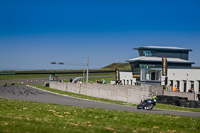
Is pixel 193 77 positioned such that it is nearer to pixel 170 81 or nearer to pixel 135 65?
pixel 170 81

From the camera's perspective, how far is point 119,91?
4275 centimetres

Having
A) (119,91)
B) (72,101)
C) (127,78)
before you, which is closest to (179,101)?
(72,101)

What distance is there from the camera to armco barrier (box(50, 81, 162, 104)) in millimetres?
36094

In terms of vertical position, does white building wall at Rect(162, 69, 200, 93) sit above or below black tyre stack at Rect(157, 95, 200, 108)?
above

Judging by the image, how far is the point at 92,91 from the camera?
52.1m

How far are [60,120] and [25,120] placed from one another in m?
1.51

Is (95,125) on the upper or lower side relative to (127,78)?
lower

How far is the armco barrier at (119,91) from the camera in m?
36.1

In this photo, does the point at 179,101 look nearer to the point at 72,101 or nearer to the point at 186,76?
the point at 72,101

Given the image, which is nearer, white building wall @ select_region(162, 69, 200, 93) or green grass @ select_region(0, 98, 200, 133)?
green grass @ select_region(0, 98, 200, 133)

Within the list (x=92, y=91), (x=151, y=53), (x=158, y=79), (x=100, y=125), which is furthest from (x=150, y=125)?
(x=151, y=53)

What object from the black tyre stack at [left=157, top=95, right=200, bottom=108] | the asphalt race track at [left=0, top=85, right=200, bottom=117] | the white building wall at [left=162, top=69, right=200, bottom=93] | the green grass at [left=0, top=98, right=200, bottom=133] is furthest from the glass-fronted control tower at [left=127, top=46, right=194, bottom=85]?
the green grass at [left=0, top=98, right=200, bottom=133]

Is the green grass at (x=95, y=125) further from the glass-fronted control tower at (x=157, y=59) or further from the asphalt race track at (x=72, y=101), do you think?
the glass-fronted control tower at (x=157, y=59)

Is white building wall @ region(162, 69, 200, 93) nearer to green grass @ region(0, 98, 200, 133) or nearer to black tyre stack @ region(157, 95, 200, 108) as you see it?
black tyre stack @ region(157, 95, 200, 108)
